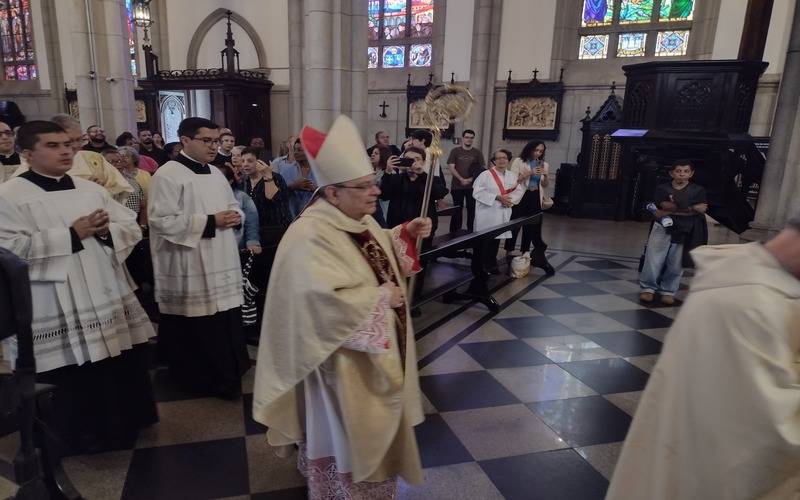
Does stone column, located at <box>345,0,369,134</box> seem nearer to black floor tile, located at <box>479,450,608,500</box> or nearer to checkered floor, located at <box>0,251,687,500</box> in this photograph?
checkered floor, located at <box>0,251,687,500</box>

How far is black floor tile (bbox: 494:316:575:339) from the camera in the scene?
4.73 metres

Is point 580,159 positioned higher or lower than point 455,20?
lower

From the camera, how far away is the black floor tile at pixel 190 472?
2467 millimetres

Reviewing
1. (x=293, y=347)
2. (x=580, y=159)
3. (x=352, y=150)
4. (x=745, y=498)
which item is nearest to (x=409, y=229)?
(x=352, y=150)

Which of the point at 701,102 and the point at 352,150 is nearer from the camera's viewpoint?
the point at 352,150

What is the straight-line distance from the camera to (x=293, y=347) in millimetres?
1937

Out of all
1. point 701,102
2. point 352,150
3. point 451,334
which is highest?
point 701,102

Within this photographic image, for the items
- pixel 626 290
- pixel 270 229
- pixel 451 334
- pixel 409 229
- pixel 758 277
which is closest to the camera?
pixel 758 277

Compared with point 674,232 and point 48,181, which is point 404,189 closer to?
point 674,232

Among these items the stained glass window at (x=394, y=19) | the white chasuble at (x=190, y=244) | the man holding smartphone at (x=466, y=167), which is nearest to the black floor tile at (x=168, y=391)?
the white chasuble at (x=190, y=244)

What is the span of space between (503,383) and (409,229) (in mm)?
1809

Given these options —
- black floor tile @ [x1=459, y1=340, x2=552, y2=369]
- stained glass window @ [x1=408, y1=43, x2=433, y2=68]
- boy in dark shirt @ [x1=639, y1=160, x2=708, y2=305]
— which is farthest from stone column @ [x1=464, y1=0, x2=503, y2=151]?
black floor tile @ [x1=459, y1=340, x2=552, y2=369]

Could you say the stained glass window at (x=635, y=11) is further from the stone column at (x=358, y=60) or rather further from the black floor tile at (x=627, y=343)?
the black floor tile at (x=627, y=343)

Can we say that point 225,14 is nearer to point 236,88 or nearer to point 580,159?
point 236,88
